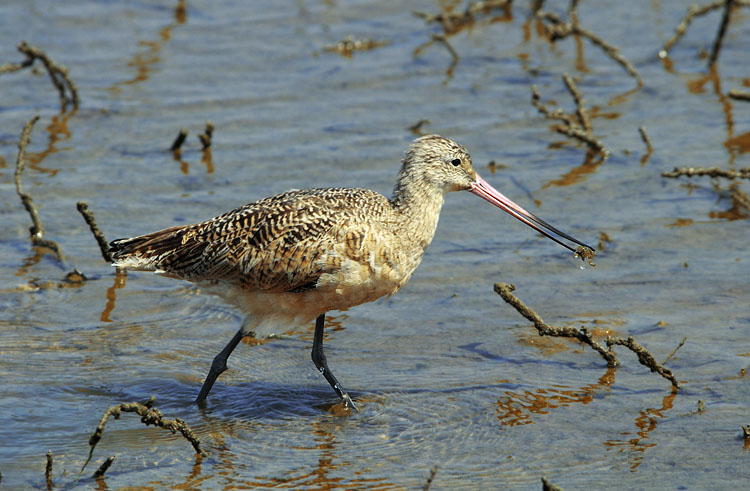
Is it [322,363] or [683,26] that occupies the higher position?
[683,26]

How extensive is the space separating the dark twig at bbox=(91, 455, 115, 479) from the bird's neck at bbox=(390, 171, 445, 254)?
6.41ft

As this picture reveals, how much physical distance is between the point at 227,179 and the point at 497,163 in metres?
2.17

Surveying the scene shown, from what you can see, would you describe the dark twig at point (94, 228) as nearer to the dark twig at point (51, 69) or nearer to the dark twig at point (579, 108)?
the dark twig at point (51, 69)

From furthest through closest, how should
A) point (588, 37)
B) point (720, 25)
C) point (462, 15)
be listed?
point (462, 15) → point (720, 25) → point (588, 37)

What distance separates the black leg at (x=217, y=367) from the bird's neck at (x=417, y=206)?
1.05m

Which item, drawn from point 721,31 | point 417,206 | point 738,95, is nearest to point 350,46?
point 721,31

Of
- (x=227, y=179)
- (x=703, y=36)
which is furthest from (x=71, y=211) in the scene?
(x=703, y=36)

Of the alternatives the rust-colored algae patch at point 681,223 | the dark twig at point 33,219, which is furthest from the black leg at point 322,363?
the rust-colored algae patch at point 681,223

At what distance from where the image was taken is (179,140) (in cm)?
884

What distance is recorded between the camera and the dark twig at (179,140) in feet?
28.7

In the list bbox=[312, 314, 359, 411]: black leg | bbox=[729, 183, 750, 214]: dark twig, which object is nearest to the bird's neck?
bbox=[312, 314, 359, 411]: black leg

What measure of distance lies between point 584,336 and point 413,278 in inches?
67.0

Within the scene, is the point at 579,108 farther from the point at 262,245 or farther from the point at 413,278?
the point at 262,245

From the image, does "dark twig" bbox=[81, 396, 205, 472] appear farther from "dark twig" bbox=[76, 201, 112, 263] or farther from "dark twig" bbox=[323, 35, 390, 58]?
"dark twig" bbox=[323, 35, 390, 58]
